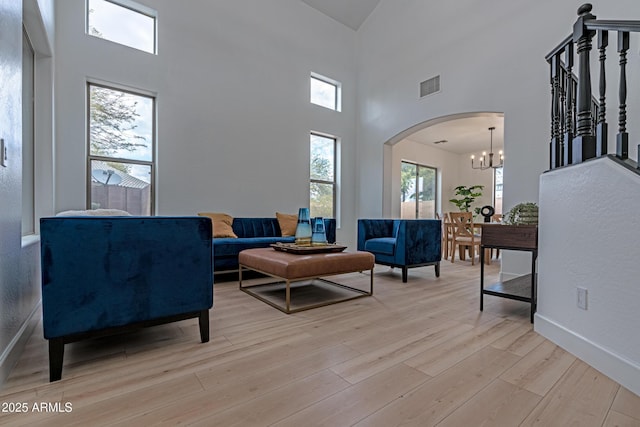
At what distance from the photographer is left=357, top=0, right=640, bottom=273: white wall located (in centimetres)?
362

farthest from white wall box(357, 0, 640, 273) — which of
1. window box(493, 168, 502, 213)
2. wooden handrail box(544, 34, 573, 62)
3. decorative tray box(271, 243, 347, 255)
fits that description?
window box(493, 168, 502, 213)

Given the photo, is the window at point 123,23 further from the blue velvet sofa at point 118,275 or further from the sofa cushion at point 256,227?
the blue velvet sofa at point 118,275

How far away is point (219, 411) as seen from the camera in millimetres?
1224

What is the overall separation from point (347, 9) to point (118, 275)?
632 cm

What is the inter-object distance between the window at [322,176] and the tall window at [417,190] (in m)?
2.29

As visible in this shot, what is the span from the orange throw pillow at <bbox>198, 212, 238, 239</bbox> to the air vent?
3631mm

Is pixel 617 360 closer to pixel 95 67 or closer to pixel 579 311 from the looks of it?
pixel 579 311

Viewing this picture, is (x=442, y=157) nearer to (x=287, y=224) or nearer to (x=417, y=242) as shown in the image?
(x=417, y=242)

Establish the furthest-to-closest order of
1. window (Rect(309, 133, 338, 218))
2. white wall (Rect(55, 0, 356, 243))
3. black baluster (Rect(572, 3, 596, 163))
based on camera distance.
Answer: window (Rect(309, 133, 338, 218)) < white wall (Rect(55, 0, 356, 243)) < black baluster (Rect(572, 3, 596, 163))

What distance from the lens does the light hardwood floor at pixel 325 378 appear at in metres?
1.20

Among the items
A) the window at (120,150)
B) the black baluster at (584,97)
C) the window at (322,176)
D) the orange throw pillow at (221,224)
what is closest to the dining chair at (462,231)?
the window at (322,176)

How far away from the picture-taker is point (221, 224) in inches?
163

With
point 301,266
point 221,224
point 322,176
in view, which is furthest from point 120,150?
point 322,176

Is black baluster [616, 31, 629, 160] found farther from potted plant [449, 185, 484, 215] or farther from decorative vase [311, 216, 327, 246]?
potted plant [449, 185, 484, 215]
